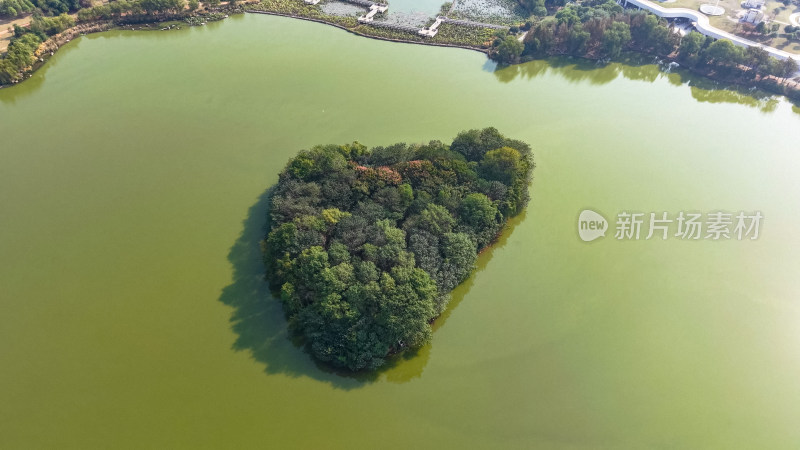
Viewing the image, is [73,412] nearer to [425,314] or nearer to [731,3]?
[425,314]

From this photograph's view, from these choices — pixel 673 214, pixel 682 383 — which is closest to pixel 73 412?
pixel 682 383

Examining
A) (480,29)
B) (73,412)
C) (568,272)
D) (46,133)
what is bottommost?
(73,412)

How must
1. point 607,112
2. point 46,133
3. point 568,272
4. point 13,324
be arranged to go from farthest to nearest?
1. point 607,112
2. point 46,133
3. point 568,272
4. point 13,324

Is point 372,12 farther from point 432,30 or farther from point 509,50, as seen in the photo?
point 509,50

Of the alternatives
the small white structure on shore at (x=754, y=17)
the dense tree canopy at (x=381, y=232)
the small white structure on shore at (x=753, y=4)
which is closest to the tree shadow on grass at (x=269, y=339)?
the dense tree canopy at (x=381, y=232)

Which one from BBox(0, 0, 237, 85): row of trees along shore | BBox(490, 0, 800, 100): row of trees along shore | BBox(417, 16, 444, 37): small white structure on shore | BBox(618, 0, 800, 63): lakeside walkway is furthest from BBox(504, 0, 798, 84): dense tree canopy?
BBox(0, 0, 237, 85): row of trees along shore

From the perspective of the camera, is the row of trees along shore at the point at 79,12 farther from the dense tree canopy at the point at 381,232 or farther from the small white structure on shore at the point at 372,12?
the dense tree canopy at the point at 381,232

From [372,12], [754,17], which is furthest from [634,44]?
[372,12]
